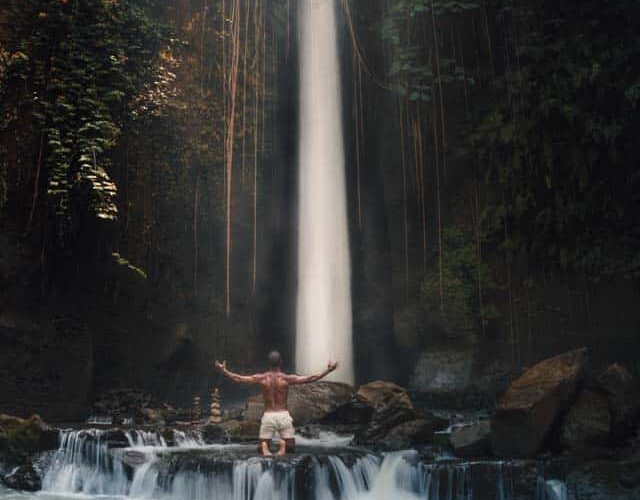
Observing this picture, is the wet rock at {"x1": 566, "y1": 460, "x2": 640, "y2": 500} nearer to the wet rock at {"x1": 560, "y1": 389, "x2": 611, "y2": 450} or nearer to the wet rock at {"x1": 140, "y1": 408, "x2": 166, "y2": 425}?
the wet rock at {"x1": 560, "y1": 389, "x2": 611, "y2": 450}

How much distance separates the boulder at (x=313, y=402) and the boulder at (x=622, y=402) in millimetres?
4027

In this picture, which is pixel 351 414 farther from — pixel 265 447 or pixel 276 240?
pixel 276 240

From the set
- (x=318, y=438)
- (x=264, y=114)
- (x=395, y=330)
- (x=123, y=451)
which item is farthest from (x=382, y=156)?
(x=123, y=451)

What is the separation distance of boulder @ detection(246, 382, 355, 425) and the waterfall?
3089 millimetres

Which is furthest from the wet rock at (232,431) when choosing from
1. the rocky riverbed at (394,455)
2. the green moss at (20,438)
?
the green moss at (20,438)

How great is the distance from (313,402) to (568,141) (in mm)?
6800

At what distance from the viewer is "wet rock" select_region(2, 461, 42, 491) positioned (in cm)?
972

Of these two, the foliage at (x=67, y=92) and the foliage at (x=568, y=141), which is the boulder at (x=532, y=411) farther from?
the foliage at (x=67, y=92)

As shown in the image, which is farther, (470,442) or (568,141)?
(568,141)

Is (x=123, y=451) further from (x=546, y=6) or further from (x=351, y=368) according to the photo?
(x=546, y=6)

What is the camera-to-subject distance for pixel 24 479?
32.0 ft

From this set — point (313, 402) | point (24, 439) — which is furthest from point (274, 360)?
point (24, 439)

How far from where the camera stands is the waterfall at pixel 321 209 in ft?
52.2

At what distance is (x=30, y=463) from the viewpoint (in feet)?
32.6
